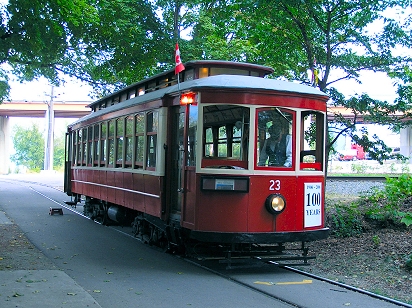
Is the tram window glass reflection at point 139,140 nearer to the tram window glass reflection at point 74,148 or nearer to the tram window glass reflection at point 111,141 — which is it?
the tram window glass reflection at point 111,141

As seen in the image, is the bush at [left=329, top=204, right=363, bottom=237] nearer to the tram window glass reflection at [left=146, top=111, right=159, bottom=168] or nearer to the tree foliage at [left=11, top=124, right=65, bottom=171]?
the tram window glass reflection at [left=146, top=111, right=159, bottom=168]

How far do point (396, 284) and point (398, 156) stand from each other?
416 cm

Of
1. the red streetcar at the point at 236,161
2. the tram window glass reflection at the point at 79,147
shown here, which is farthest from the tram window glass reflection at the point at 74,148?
the red streetcar at the point at 236,161

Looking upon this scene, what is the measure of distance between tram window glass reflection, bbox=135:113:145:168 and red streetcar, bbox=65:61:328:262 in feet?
2.34

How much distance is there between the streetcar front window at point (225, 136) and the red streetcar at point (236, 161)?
15 millimetres

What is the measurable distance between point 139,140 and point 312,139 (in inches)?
139

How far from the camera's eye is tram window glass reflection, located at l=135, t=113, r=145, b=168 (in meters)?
11.3

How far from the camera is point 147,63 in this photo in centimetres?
2095

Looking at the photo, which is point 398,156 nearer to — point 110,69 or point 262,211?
point 262,211

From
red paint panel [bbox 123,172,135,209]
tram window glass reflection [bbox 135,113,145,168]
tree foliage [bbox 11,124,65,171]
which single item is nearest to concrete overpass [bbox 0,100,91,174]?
tree foliage [bbox 11,124,65,171]

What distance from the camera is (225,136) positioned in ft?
30.2

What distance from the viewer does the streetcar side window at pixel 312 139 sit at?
30.7ft

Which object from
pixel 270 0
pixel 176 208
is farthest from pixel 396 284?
pixel 270 0

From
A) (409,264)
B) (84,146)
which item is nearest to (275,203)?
(409,264)
